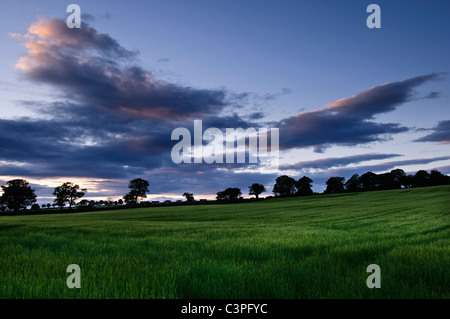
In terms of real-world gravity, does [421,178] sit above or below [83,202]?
above

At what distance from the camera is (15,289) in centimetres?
405

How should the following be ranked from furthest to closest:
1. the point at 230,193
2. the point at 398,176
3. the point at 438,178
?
the point at 230,193 < the point at 398,176 < the point at 438,178

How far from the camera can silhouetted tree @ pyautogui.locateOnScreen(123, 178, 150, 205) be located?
132m

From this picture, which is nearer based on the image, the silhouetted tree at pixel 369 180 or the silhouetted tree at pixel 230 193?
the silhouetted tree at pixel 369 180

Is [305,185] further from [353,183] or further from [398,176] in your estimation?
[398,176]

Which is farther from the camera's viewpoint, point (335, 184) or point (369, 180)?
point (335, 184)

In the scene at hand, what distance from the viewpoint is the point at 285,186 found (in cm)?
13262

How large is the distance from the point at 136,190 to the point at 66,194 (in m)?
31.5

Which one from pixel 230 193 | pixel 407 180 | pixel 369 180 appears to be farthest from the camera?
pixel 230 193

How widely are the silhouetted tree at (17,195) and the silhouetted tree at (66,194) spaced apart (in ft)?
40.3

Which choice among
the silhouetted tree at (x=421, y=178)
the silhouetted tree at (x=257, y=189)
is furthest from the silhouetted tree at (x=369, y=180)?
the silhouetted tree at (x=257, y=189)

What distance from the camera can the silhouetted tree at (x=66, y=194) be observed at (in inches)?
4658

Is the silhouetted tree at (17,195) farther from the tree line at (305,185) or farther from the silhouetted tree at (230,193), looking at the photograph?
the silhouetted tree at (230,193)

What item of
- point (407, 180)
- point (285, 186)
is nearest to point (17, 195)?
point (285, 186)
